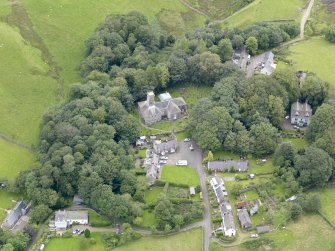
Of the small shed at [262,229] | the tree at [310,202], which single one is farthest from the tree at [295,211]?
the small shed at [262,229]

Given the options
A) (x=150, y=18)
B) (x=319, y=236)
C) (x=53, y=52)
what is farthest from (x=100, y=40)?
(x=319, y=236)

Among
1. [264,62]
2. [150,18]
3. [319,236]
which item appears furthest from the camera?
[150,18]

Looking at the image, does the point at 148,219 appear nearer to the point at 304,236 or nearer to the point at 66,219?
the point at 66,219

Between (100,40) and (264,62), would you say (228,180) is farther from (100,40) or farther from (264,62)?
(100,40)

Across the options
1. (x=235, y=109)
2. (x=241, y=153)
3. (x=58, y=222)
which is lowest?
(x=58, y=222)

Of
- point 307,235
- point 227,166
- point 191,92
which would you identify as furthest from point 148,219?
point 191,92

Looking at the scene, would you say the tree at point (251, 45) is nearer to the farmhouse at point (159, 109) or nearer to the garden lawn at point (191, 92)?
the garden lawn at point (191, 92)
